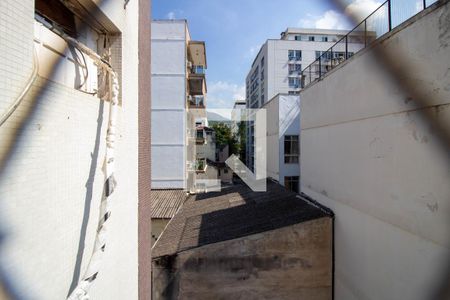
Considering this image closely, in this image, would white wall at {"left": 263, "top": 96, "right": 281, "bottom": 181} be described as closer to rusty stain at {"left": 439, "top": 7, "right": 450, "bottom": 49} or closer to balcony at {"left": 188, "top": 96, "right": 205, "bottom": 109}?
balcony at {"left": 188, "top": 96, "right": 205, "bottom": 109}

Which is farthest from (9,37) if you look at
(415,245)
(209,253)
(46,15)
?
(209,253)

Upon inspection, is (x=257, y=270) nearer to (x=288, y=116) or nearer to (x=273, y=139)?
(x=288, y=116)

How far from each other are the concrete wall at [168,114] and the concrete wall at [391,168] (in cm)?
618

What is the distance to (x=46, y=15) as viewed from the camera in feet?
5.73

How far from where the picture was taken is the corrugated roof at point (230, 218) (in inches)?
224

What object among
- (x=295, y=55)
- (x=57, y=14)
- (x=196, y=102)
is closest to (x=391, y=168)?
(x=57, y=14)

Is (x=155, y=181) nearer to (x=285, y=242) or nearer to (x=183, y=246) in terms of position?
(x=183, y=246)

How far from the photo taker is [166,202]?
959 centimetres

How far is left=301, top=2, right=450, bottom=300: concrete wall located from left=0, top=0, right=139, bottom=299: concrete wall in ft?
10.5

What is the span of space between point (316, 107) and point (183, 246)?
458cm

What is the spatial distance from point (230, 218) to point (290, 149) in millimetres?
6206

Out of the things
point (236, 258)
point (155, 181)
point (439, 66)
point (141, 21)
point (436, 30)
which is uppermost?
point (141, 21)

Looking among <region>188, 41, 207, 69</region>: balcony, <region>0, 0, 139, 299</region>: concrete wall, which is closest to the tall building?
<region>188, 41, 207, 69</region>: balcony

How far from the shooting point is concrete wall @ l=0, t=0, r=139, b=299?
3.71 ft
